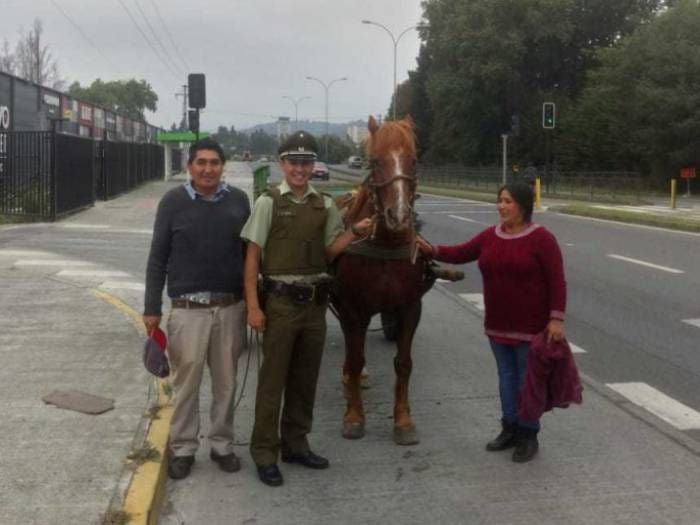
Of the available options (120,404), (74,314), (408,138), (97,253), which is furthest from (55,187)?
(408,138)

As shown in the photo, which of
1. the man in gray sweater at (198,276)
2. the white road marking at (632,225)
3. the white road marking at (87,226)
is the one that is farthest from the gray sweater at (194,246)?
the white road marking at (632,225)

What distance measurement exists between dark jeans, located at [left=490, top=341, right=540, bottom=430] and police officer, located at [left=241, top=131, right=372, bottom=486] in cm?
123

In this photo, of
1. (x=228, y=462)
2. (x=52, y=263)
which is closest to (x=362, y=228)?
(x=228, y=462)

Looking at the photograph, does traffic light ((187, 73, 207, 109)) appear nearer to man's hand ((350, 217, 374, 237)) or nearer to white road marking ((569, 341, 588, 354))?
white road marking ((569, 341, 588, 354))

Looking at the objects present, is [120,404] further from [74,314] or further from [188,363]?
[74,314]

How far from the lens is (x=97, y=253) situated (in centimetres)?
1512

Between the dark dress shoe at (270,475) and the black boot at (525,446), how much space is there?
151cm

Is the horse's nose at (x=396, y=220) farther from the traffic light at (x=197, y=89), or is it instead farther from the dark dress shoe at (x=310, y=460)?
the traffic light at (x=197, y=89)

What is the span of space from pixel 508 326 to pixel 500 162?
218ft

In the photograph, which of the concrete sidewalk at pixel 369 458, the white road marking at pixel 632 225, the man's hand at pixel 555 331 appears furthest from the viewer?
the white road marking at pixel 632 225

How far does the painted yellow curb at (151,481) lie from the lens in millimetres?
4258

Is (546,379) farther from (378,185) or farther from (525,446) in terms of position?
(378,185)

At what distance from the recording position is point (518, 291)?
5281 mm

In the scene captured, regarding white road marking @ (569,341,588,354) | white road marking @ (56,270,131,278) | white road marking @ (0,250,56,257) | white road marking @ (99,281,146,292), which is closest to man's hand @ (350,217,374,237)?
white road marking @ (569,341,588,354)
